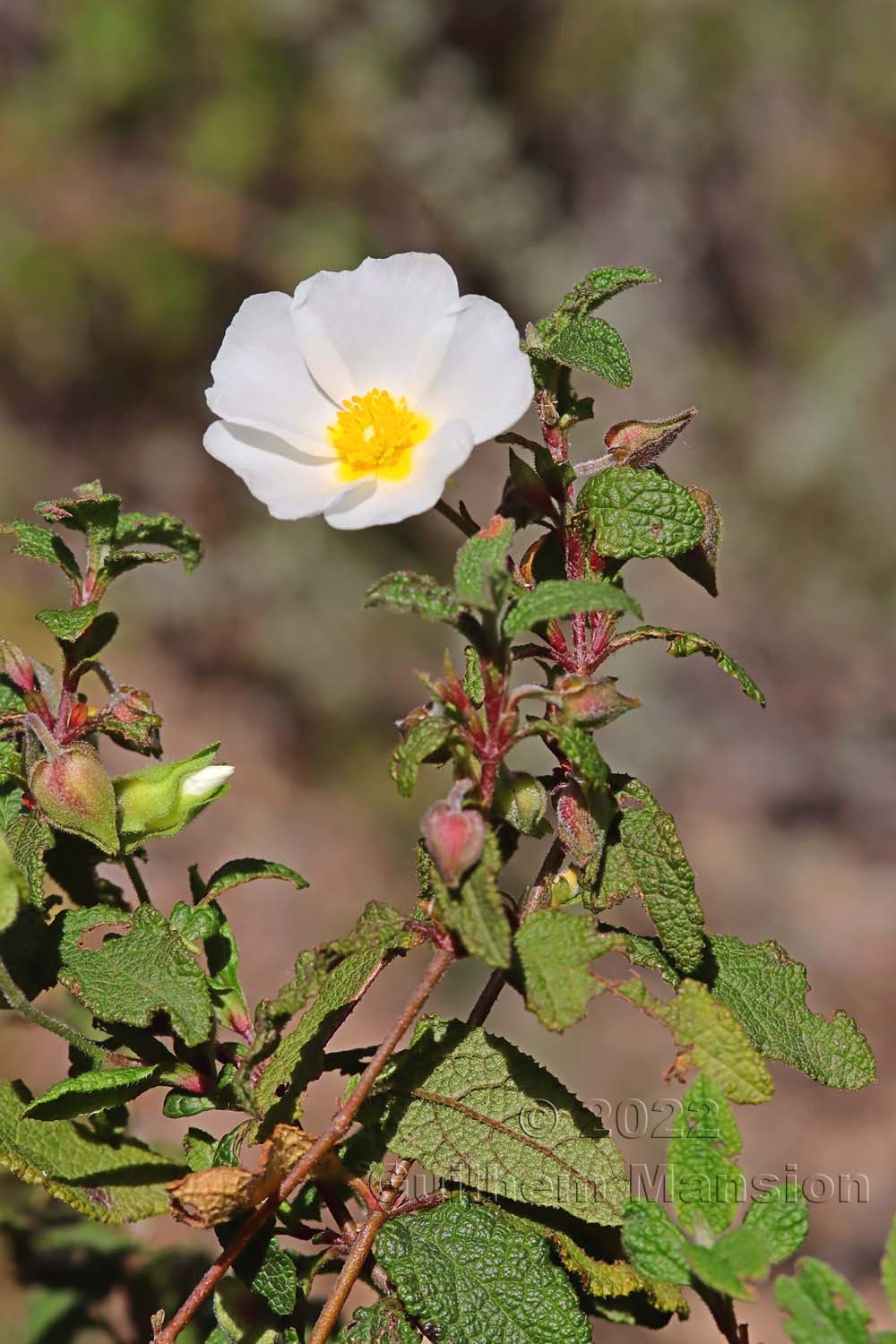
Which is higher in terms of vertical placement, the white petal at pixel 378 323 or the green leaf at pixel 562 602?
the white petal at pixel 378 323

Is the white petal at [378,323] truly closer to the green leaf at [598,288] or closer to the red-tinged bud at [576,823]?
the green leaf at [598,288]

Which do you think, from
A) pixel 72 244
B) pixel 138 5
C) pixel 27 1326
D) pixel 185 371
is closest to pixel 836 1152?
pixel 27 1326

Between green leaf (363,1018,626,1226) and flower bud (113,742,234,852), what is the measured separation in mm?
282

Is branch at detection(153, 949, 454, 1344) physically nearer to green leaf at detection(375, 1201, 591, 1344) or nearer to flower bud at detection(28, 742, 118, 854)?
green leaf at detection(375, 1201, 591, 1344)

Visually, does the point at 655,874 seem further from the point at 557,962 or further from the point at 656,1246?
the point at 656,1246

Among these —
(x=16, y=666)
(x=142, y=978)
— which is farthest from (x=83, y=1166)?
(x=16, y=666)

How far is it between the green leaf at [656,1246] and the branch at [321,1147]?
8.4 inches

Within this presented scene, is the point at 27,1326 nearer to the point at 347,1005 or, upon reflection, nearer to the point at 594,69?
the point at 347,1005

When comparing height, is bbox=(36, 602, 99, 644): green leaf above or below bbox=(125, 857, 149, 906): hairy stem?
above

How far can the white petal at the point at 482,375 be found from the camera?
3.17 ft

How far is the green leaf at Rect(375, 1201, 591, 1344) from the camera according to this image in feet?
3.11

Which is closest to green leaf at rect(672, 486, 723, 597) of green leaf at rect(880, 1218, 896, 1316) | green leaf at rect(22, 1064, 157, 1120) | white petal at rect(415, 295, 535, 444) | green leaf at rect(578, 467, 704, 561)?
green leaf at rect(578, 467, 704, 561)

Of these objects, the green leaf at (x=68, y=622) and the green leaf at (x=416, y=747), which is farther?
the green leaf at (x=68, y=622)

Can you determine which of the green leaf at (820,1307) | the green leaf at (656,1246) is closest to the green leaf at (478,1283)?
the green leaf at (656,1246)
